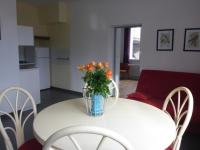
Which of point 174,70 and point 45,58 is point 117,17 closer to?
point 174,70

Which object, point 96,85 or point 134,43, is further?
point 134,43

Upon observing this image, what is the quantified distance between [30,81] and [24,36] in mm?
993

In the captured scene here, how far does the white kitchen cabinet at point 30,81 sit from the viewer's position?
402cm

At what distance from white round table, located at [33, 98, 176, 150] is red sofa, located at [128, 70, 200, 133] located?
1.49m

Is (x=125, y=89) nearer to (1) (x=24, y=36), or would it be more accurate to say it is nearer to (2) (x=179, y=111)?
(1) (x=24, y=36)

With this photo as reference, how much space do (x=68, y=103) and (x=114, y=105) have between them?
1.55 ft

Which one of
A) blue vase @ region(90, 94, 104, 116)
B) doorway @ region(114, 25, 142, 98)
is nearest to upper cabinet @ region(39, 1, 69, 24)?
doorway @ region(114, 25, 142, 98)

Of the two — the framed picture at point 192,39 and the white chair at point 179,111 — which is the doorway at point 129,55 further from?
the white chair at point 179,111

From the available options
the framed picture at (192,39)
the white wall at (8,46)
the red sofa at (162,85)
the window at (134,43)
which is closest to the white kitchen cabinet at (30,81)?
the white wall at (8,46)

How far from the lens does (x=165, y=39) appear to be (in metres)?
3.85

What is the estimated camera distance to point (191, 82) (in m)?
3.29

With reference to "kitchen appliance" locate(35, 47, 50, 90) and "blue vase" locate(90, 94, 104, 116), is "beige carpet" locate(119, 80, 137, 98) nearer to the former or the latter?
"kitchen appliance" locate(35, 47, 50, 90)

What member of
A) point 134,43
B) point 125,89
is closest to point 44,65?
point 125,89

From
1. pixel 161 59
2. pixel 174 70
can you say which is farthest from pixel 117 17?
A: pixel 174 70
